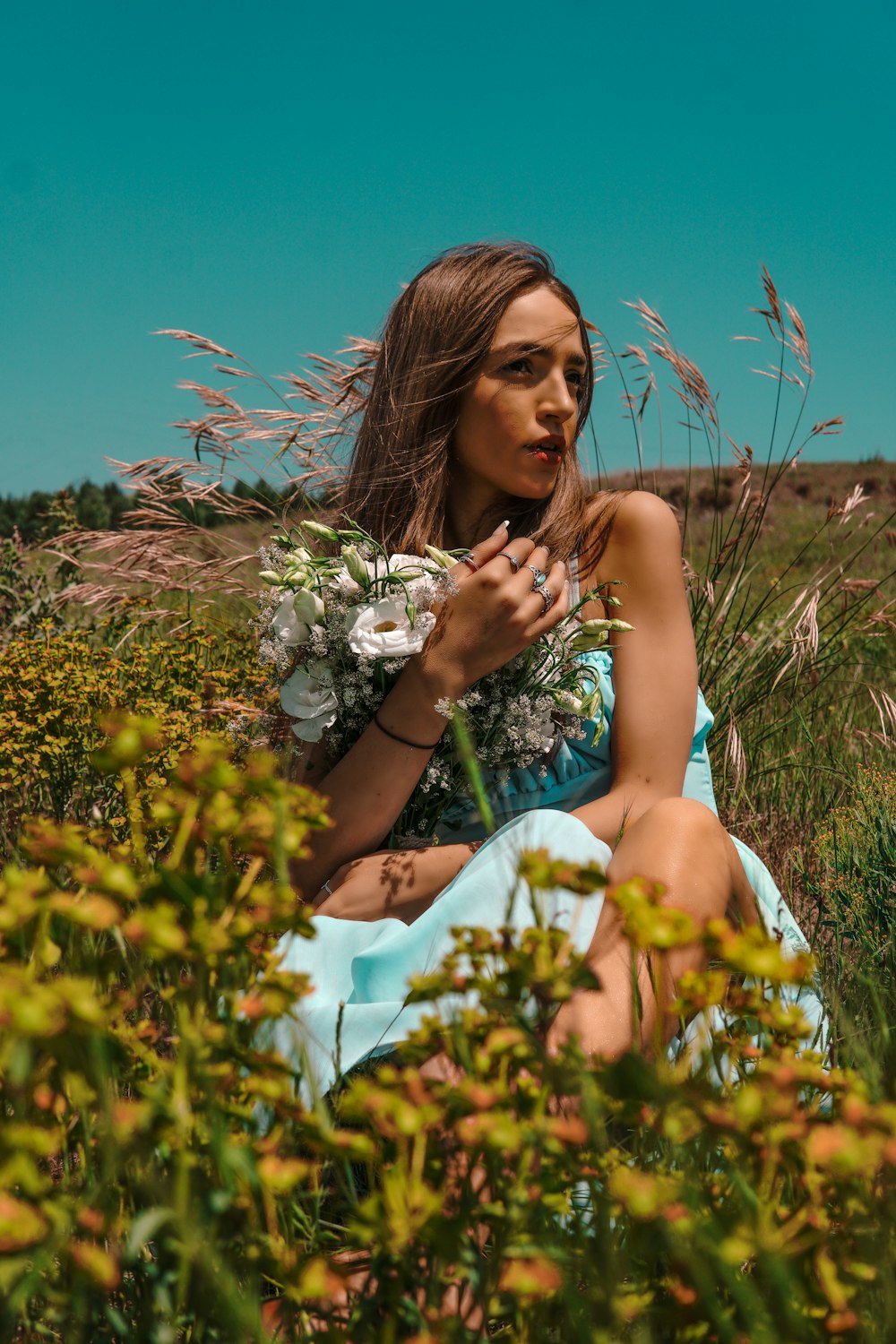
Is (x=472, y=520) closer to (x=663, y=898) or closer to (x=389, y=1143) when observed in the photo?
(x=663, y=898)

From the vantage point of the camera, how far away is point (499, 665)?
2.32 meters

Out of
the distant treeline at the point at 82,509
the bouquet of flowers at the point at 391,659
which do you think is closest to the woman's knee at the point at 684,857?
the bouquet of flowers at the point at 391,659

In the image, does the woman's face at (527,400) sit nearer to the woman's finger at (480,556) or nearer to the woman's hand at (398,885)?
the woman's finger at (480,556)

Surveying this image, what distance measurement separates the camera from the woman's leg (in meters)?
1.63

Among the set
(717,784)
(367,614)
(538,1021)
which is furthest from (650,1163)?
(717,784)

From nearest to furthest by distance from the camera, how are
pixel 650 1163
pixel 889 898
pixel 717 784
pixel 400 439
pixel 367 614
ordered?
pixel 650 1163, pixel 367 614, pixel 889 898, pixel 400 439, pixel 717 784

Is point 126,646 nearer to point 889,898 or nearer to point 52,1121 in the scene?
point 889,898

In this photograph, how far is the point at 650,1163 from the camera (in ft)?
3.86

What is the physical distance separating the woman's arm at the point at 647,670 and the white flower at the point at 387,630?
58cm

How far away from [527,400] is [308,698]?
1069mm

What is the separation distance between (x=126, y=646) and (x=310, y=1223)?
4.18 meters

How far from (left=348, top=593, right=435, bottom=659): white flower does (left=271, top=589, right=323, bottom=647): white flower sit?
0.32 ft

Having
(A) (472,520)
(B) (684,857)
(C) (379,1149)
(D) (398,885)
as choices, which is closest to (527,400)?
(A) (472,520)

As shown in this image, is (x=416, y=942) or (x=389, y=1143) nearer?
(x=389, y=1143)
